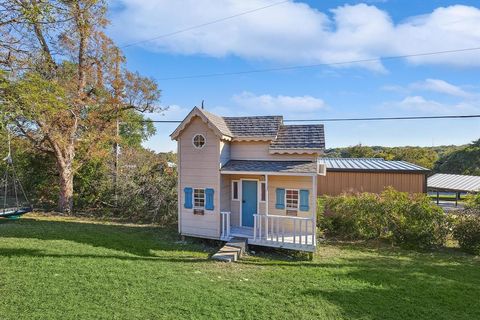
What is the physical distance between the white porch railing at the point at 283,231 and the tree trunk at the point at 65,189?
12.5m

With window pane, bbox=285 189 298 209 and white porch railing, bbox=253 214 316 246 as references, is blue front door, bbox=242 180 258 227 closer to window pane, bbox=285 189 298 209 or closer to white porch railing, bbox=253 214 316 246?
white porch railing, bbox=253 214 316 246

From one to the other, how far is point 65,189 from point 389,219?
17182 mm

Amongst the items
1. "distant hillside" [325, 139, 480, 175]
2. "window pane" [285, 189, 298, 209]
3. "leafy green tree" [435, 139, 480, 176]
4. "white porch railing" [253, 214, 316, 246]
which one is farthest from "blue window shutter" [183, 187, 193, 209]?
"leafy green tree" [435, 139, 480, 176]

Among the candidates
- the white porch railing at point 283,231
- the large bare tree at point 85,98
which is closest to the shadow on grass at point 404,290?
the white porch railing at point 283,231

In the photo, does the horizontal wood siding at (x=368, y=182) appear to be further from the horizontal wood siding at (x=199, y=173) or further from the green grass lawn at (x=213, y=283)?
the horizontal wood siding at (x=199, y=173)

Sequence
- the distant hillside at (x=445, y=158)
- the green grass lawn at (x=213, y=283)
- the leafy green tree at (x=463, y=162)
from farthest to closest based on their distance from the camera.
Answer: the distant hillside at (x=445, y=158)
the leafy green tree at (x=463, y=162)
the green grass lawn at (x=213, y=283)

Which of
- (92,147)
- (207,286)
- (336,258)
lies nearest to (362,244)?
(336,258)

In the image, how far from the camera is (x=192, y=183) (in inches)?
459

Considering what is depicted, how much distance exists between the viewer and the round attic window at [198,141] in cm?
1139

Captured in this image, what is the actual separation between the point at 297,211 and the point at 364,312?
19.0 feet

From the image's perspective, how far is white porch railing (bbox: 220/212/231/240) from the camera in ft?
36.5

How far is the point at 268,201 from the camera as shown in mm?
11789

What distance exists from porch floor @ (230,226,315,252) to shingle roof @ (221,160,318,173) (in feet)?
7.34

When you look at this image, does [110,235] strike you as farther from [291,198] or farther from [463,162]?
[463,162]
